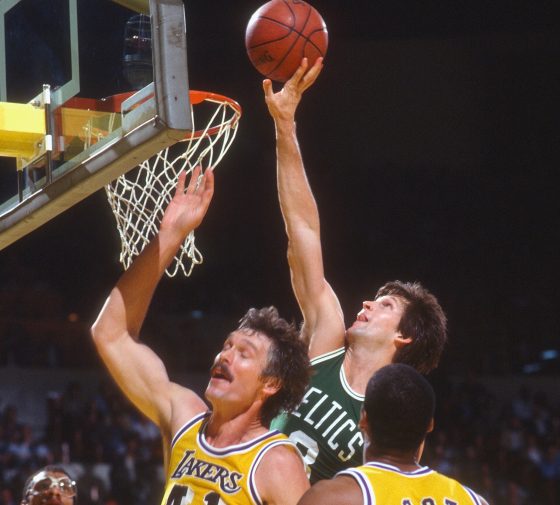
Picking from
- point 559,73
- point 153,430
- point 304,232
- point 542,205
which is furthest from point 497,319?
point 304,232

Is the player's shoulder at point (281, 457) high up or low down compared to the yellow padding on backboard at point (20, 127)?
down

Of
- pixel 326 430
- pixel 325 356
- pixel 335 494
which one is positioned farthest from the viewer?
pixel 325 356

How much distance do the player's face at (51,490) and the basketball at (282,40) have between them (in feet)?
6.14

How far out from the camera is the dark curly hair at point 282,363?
3086 millimetres

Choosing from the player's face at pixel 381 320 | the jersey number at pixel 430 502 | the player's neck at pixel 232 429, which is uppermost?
the player's face at pixel 381 320

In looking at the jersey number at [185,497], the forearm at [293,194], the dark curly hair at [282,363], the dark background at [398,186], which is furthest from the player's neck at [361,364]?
the dark background at [398,186]

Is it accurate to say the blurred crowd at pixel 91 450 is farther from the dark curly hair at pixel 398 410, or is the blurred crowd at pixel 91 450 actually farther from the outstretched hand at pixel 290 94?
the dark curly hair at pixel 398 410

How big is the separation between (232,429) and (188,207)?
0.74 m

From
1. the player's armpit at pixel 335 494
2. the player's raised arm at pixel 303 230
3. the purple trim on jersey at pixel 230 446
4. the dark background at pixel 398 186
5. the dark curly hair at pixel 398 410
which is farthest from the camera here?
the dark background at pixel 398 186

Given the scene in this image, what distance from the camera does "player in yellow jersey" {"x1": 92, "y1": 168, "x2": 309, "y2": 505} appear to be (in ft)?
9.33

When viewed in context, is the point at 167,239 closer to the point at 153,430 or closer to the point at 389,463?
the point at 389,463

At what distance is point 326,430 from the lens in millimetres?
3643

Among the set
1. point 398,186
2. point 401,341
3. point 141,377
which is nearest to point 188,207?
point 141,377

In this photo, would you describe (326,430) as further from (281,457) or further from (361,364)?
(281,457)
